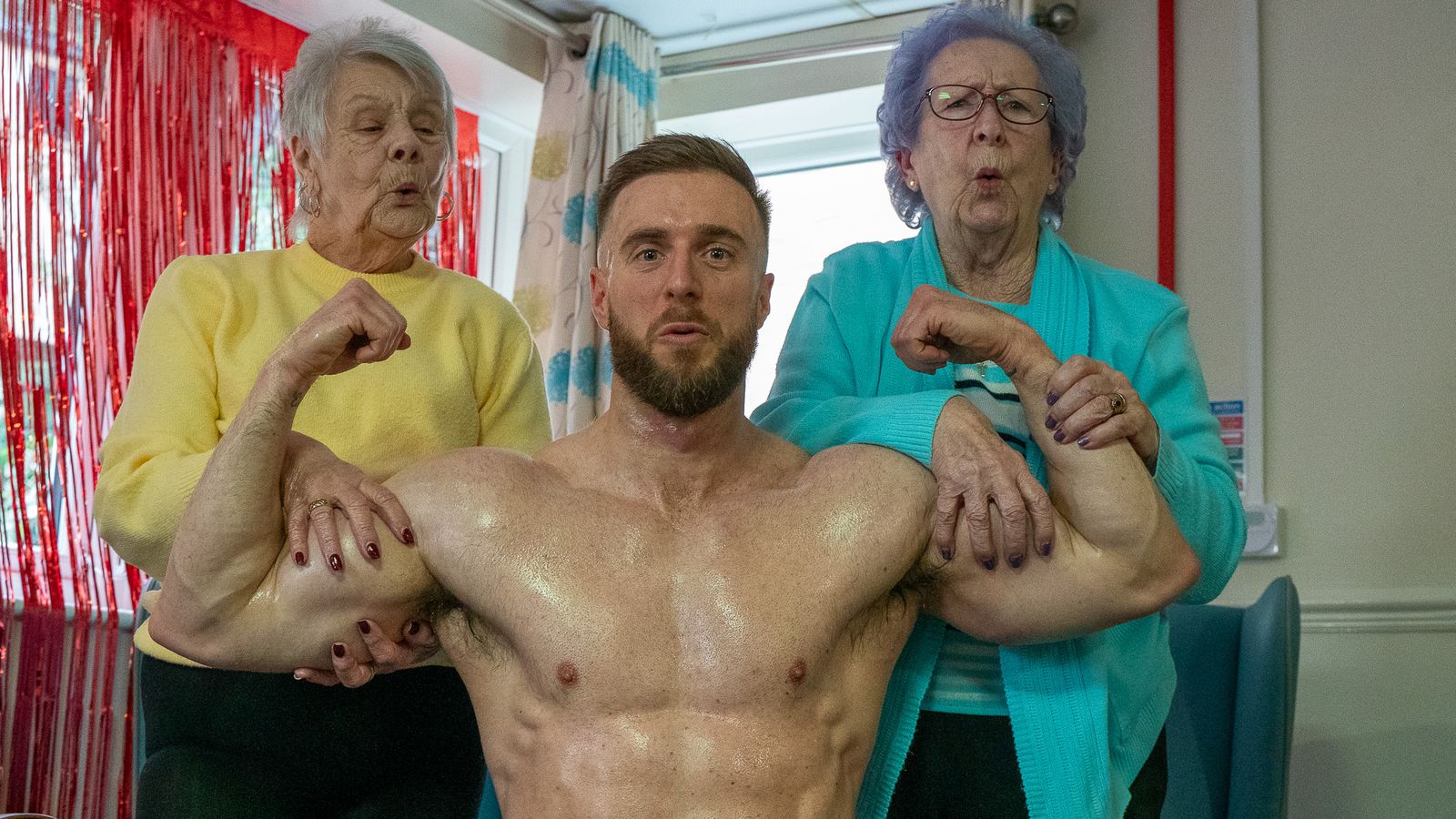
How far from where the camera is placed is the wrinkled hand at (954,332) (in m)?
1.60

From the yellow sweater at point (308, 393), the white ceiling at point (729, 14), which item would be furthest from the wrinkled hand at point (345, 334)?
the white ceiling at point (729, 14)

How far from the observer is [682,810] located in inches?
60.8

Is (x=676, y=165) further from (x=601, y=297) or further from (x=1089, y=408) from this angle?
(x=1089, y=408)

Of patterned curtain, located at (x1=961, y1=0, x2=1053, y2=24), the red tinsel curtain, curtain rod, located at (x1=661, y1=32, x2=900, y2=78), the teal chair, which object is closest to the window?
curtain rod, located at (x1=661, y1=32, x2=900, y2=78)

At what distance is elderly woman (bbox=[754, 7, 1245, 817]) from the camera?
63.7 inches

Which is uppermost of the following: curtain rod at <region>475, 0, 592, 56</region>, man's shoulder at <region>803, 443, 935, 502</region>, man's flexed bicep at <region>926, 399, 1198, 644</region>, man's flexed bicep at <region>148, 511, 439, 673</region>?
curtain rod at <region>475, 0, 592, 56</region>

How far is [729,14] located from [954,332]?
2981 millimetres

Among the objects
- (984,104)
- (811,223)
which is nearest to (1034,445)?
(984,104)

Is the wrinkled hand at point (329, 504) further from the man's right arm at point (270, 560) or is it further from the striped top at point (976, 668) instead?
the striped top at point (976, 668)

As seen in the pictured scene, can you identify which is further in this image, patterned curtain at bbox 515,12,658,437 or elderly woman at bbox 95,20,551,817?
patterned curtain at bbox 515,12,658,437

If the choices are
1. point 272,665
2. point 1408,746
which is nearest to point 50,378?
point 272,665

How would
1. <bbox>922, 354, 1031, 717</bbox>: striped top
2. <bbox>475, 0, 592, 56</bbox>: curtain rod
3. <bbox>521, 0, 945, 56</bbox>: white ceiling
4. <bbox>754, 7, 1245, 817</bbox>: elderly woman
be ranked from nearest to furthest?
1. <bbox>754, 7, 1245, 817</bbox>: elderly woman
2. <bbox>922, 354, 1031, 717</bbox>: striped top
3. <bbox>475, 0, 592, 56</bbox>: curtain rod
4. <bbox>521, 0, 945, 56</bbox>: white ceiling

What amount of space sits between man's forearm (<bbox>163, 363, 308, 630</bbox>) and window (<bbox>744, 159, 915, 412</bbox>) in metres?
3.11

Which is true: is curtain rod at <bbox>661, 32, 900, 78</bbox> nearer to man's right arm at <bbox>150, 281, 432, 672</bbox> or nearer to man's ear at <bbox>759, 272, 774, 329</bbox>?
man's ear at <bbox>759, 272, 774, 329</bbox>
